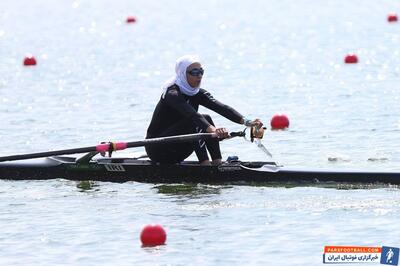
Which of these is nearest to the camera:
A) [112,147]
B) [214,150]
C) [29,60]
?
[112,147]

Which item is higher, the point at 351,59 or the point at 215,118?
the point at 351,59

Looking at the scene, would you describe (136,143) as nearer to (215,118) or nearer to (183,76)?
(183,76)

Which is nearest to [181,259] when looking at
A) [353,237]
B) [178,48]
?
[353,237]

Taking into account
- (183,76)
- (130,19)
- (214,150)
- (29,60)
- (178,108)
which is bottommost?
(214,150)

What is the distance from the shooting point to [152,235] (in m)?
12.0

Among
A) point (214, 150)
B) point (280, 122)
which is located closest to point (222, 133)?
point (214, 150)

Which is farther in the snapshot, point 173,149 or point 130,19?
point 130,19

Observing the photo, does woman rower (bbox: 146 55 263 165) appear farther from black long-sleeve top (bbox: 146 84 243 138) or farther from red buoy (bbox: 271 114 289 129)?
red buoy (bbox: 271 114 289 129)

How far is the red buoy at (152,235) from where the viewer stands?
12000mm

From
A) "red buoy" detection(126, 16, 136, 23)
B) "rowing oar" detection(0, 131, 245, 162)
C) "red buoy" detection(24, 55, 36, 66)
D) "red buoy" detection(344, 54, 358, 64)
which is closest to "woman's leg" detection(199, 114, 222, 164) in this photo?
"rowing oar" detection(0, 131, 245, 162)

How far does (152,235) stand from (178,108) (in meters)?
2.80

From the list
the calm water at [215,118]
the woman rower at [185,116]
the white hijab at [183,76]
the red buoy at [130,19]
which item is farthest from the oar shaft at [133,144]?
the red buoy at [130,19]

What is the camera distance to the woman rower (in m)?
14.5

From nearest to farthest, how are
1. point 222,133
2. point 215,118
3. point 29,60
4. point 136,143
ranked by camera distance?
point 222,133 < point 136,143 < point 215,118 < point 29,60
